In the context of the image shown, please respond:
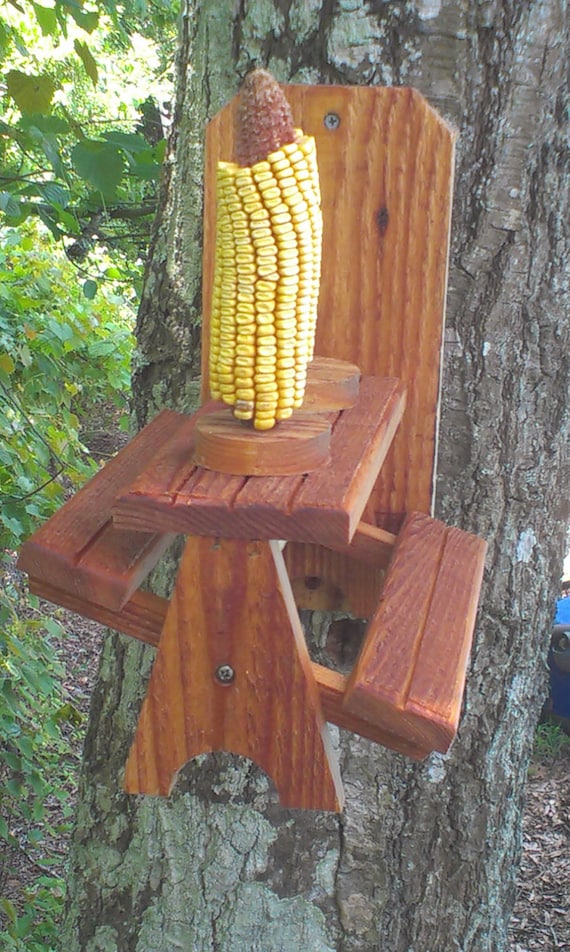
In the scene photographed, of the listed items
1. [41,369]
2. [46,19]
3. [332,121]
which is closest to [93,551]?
[332,121]

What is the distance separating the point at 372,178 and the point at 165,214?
1.39 feet

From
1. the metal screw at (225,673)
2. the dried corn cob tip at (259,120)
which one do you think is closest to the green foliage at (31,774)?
the metal screw at (225,673)

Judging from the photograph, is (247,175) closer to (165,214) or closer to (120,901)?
(165,214)

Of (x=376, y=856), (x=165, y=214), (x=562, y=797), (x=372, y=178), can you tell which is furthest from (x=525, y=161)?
(x=562, y=797)

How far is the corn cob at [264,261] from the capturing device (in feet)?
2.33

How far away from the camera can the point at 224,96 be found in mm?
1222

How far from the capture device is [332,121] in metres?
1.03

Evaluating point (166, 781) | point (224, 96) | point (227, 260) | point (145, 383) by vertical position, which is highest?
point (224, 96)

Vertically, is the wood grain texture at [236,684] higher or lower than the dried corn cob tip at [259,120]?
lower

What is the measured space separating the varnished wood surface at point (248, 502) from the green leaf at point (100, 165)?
33.8 inches

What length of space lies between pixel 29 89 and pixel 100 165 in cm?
17

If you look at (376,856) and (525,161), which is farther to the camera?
(376,856)

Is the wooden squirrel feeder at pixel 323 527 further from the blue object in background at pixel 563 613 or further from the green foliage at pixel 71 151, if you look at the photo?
the blue object in background at pixel 563 613

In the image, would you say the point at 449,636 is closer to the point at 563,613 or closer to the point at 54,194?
the point at 54,194
